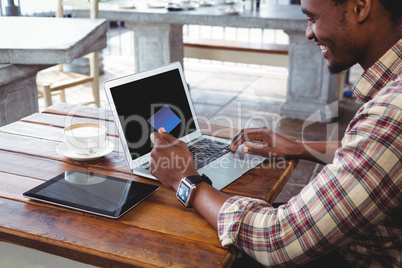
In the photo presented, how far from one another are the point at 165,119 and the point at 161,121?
0.03m

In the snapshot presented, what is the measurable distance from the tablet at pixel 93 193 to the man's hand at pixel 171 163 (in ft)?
0.13

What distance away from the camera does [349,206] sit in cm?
93

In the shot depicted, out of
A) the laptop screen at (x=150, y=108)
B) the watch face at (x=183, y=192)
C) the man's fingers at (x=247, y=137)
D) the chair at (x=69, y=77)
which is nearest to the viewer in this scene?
the watch face at (x=183, y=192)

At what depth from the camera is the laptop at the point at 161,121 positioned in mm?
1369

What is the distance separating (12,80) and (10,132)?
2.89 feet

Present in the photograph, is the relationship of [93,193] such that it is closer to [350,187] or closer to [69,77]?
[350,187]

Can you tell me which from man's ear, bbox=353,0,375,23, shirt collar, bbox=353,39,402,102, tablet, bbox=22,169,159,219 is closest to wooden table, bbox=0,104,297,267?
tablet, bbox=22,169,159,219

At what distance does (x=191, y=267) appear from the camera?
3.07 feet

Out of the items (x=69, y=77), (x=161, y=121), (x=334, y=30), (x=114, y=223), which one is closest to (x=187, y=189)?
(x=114, y=223)

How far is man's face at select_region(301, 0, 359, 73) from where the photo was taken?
1048mm

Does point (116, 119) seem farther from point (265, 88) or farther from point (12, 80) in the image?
point (265, 88)

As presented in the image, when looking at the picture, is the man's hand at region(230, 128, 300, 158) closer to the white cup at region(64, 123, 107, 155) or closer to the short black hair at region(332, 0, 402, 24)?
the white cup at region(64, 123, 107, 155)

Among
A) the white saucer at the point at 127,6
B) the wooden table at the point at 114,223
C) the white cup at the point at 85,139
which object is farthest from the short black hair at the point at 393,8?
the white saucer at the point at 127,6

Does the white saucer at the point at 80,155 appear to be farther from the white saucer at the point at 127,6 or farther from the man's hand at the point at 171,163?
the white saucer at the point at 127,6
